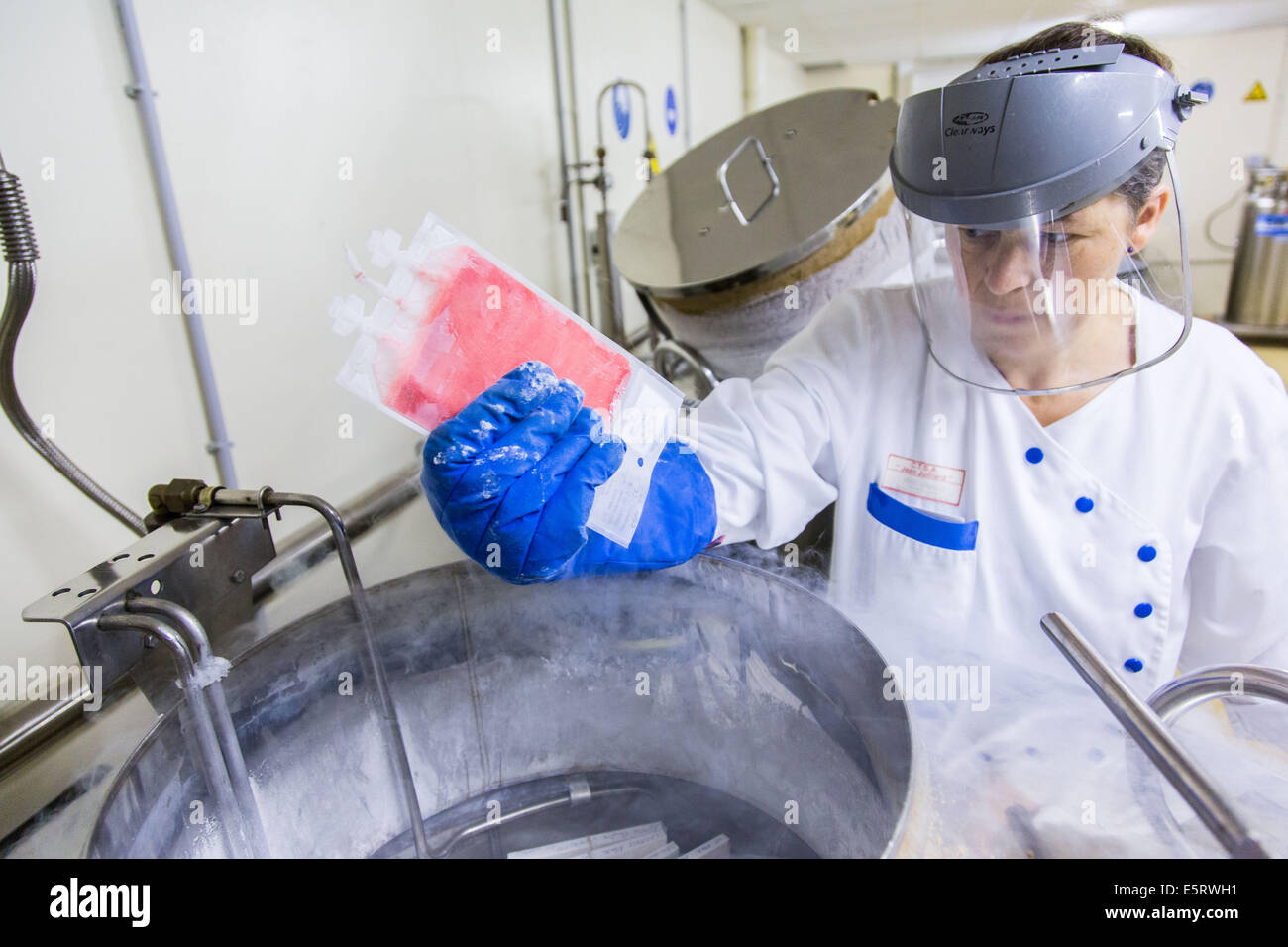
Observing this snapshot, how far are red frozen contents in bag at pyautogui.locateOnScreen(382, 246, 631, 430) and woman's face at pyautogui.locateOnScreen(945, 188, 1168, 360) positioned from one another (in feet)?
1.48

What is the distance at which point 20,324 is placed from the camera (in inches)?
33.2

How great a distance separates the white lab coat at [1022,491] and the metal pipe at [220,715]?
0.62 m

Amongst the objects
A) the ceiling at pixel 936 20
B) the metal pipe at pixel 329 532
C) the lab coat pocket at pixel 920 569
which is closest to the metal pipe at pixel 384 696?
the metal pipe at pixel 329 532

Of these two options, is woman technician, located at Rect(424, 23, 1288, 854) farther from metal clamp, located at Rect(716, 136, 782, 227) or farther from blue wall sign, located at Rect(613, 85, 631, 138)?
blue wall sign, located at Rect(613, 85, 631, 138)

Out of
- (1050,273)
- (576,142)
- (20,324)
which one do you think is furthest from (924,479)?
(576,142)

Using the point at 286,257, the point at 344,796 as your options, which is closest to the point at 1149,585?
the point at 344,796

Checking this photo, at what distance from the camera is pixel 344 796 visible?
104 cm

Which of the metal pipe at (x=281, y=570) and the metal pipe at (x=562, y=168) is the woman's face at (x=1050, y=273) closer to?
the metal pipe at (x=281, y=570)

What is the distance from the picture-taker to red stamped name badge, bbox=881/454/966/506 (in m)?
1.09

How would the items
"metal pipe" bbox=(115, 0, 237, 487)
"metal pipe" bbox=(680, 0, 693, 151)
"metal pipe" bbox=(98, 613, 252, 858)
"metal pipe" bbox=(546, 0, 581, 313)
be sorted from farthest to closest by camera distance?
"metal pipe" bbox=(680, 0, 693, 151) → "metal pipe" bbox=(546, 0, 581, 313) → "metal pipe" bbox=(115, 0, 237, 487) → "metal pipe" bbox=(98, 613, 252, 858)

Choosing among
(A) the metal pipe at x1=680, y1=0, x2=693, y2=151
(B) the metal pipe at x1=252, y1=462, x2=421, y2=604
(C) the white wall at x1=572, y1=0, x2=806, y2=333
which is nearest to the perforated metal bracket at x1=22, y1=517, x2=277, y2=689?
(B) the metal pipe at x1=252, y1=462, x2=421, y2=604

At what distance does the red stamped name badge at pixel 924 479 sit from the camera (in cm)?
109
